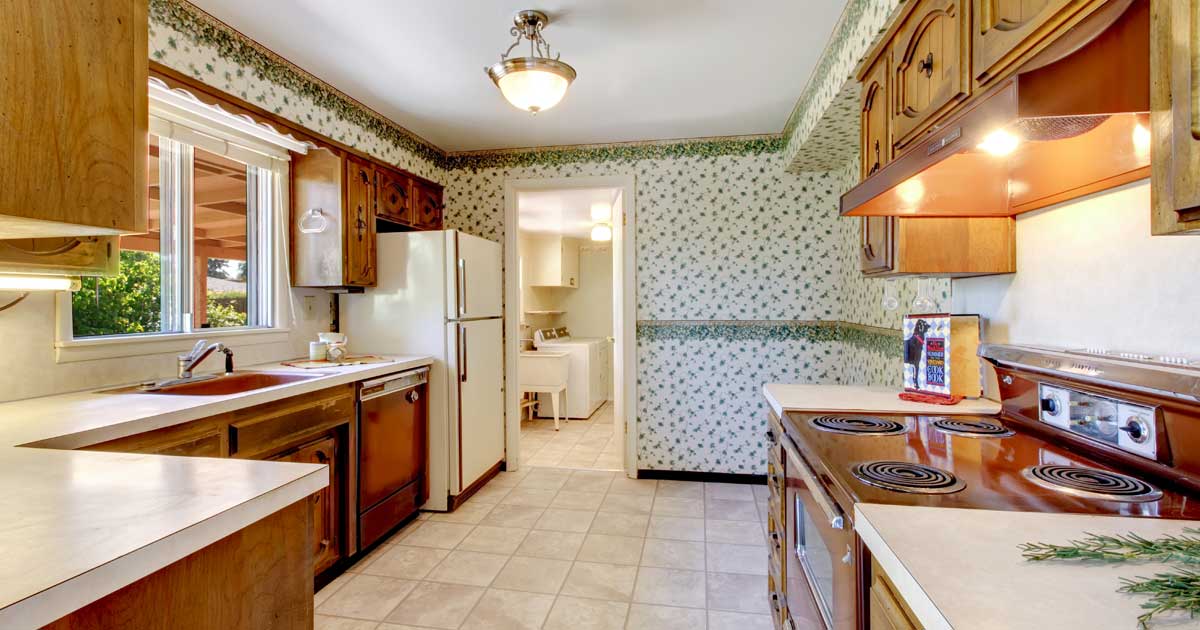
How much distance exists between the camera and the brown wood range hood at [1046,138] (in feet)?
2.77

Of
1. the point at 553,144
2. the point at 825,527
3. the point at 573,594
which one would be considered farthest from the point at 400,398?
the point at 825,527

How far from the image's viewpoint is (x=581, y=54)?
248cm

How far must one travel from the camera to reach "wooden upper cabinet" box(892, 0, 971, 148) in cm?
127

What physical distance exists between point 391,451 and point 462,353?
0.70 m

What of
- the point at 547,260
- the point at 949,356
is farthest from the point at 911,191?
the point at 547,260

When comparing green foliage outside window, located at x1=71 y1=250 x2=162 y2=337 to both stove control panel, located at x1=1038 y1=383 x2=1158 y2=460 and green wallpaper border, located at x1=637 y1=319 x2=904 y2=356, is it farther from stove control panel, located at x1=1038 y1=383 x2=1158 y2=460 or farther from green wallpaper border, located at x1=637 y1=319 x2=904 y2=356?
stove control panel, located at x1=1038 y1=383 x2=1158 y2=460

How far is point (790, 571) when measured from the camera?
5.18ft

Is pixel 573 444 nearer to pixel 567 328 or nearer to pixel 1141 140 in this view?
pixel 567 328

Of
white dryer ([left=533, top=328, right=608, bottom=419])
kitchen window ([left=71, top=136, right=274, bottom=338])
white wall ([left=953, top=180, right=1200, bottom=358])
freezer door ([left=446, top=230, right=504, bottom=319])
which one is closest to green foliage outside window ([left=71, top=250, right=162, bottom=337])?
kitchen window ([left=71, top=136, right=274, bottom=338])

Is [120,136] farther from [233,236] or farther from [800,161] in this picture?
[800,161]

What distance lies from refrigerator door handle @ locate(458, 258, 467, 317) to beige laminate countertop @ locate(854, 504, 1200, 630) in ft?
8.71

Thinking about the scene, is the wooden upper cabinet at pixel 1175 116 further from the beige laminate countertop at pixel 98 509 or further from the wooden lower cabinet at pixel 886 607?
the beige laminate countertop at pixel 98 509

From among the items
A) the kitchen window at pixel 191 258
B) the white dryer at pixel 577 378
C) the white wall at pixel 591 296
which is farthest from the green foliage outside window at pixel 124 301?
the white wall at pixel 591 296

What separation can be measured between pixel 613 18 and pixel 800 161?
1.67 meters
